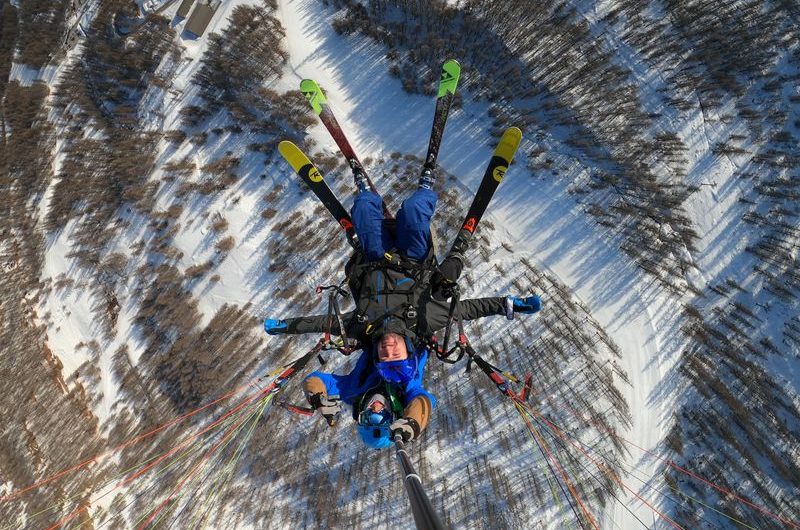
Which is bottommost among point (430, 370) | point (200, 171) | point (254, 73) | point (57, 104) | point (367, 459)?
point (367, 459)

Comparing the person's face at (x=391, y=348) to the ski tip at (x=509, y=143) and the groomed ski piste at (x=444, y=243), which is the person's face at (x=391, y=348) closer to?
the ski tip at (x=509, y=143)

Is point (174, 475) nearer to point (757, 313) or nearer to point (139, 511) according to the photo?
point (139, 511)

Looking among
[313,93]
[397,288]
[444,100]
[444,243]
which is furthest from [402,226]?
[444,243]

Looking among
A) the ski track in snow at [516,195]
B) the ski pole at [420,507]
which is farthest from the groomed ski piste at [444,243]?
the ski pole at [420,507]

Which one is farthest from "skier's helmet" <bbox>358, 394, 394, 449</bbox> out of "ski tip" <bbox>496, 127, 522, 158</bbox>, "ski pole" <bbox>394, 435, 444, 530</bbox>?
"ski tip" <bbox>496, 127, 522, 158</bbox>

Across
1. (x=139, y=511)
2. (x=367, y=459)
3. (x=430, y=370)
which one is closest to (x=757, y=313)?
(x=430, y=370)
